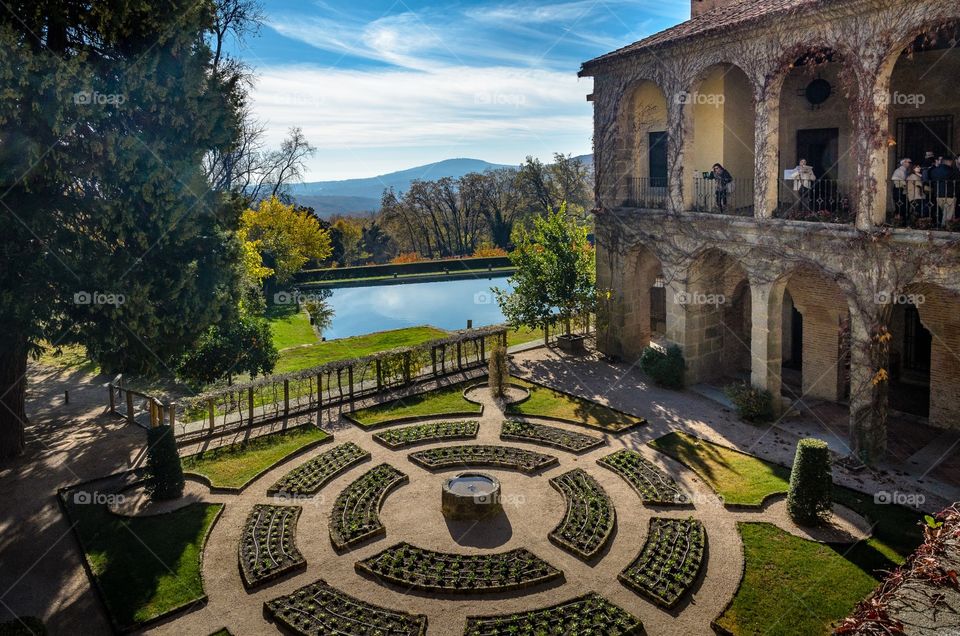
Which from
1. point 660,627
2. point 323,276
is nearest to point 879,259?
point 660,627

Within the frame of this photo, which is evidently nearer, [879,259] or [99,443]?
[879,259]

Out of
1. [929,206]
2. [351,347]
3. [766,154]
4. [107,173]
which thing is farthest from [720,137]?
[107,173]

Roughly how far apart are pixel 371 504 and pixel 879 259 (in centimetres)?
1187

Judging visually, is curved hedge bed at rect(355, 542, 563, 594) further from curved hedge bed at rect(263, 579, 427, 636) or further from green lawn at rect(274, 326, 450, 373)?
green lawn at rect(274, 326, 450, 373)

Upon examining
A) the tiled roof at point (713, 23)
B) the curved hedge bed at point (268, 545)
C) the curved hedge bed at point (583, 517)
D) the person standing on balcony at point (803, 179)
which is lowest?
the curved hedge bed at point (583, 517)

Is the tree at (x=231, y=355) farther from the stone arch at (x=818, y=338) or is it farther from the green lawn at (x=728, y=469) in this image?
the stone arch at (x=818, y=338)

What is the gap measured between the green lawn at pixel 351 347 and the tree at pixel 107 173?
10.0m

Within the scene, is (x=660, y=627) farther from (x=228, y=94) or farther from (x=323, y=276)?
(x=323, y=276)

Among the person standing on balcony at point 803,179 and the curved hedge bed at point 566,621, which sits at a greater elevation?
the person standing on balcony at point 803,179

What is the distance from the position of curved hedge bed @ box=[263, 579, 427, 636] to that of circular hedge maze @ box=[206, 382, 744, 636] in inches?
1.0

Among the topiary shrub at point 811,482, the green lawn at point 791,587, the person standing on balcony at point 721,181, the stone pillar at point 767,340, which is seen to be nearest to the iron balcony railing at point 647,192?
the person standing on balcony at point 721,181

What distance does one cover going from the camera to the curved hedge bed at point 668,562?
10782mm

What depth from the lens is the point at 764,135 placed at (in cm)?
1717

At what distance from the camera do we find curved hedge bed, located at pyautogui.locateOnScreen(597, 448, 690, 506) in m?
13.7
